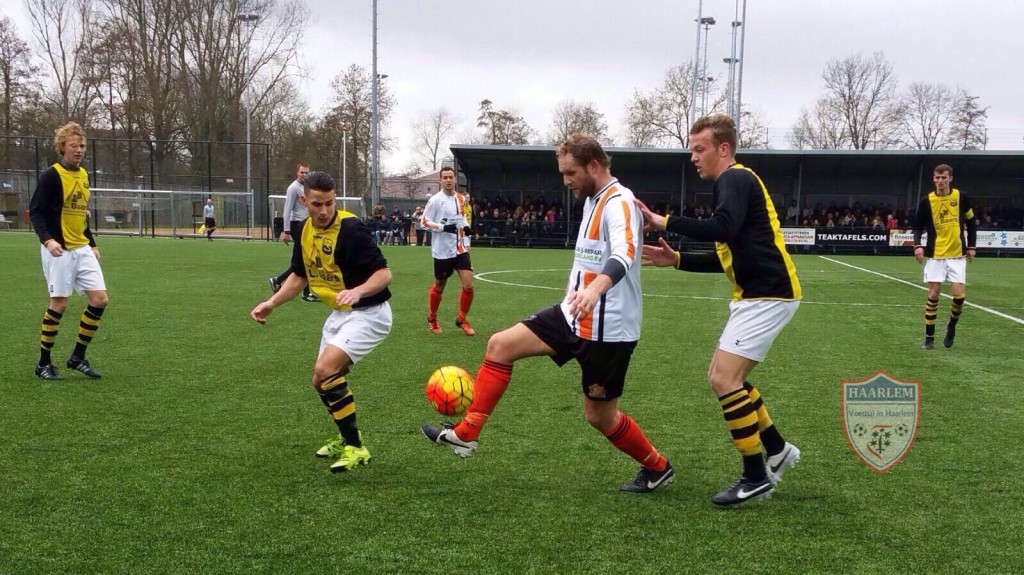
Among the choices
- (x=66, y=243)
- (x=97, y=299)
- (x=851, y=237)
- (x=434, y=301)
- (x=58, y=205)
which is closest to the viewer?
(x=58, y=205)

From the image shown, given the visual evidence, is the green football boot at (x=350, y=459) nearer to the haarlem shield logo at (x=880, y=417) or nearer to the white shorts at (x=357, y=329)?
the white shorts at (x=357, y=329)

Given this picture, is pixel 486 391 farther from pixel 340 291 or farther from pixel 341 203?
pixel 341 203

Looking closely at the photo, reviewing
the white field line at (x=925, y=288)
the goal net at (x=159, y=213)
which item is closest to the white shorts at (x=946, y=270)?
the white field line at (x=925, y=288)

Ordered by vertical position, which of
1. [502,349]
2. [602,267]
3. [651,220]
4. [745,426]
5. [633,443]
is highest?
[651,220]

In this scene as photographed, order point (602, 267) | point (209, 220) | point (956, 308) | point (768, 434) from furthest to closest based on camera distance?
point (209, 220)
point (956, 308)
point (768, 434)
point (602, 267)

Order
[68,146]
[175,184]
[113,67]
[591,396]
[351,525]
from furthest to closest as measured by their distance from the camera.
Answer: [113,67] → [175,184] → [68,146] → [591,396] → [351,525]

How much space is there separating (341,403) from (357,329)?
444 mm

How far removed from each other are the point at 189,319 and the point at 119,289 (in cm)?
418

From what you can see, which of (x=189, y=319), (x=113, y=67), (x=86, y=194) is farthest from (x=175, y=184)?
(x=86, y=194)

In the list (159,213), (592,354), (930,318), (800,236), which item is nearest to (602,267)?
(592,354)

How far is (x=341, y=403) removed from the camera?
468cm

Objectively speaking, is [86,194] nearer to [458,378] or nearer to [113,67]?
[458,378]

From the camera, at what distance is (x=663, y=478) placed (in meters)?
4.30

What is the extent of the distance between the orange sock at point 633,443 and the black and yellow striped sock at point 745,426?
0.43 m
